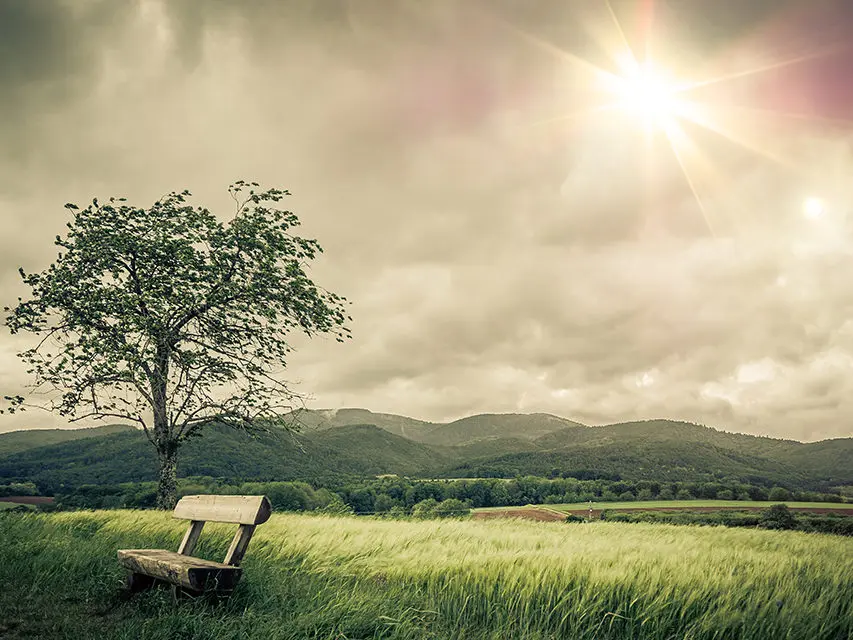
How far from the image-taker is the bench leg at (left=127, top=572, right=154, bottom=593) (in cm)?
666

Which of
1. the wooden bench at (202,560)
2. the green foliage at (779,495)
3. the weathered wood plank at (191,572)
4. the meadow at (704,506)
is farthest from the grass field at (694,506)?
the weathered wood plank at (191,572)

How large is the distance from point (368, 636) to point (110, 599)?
409 cm

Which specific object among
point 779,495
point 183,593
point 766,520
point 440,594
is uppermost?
point 440,594

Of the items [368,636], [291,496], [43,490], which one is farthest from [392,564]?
[43,490]

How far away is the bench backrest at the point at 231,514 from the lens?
591cm

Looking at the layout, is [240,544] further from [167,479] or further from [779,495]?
[779,495]

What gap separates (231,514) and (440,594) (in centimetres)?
271

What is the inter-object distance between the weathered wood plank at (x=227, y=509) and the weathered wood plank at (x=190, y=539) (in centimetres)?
14

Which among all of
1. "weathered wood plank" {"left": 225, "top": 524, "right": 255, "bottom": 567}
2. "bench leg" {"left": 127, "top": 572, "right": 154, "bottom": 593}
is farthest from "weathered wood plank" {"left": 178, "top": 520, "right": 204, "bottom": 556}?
"weathered wood plank" {"left": 225, "top": 524, "right": 255, "bottom": 567}

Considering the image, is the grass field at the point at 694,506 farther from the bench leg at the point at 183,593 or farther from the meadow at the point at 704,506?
the bench leg at the point at 183,593

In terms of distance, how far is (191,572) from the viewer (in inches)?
211

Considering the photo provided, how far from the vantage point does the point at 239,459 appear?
84562mm

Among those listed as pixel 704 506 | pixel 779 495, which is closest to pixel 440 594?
pixel 704 506

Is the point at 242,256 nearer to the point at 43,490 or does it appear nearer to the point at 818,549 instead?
the point at 818,549
